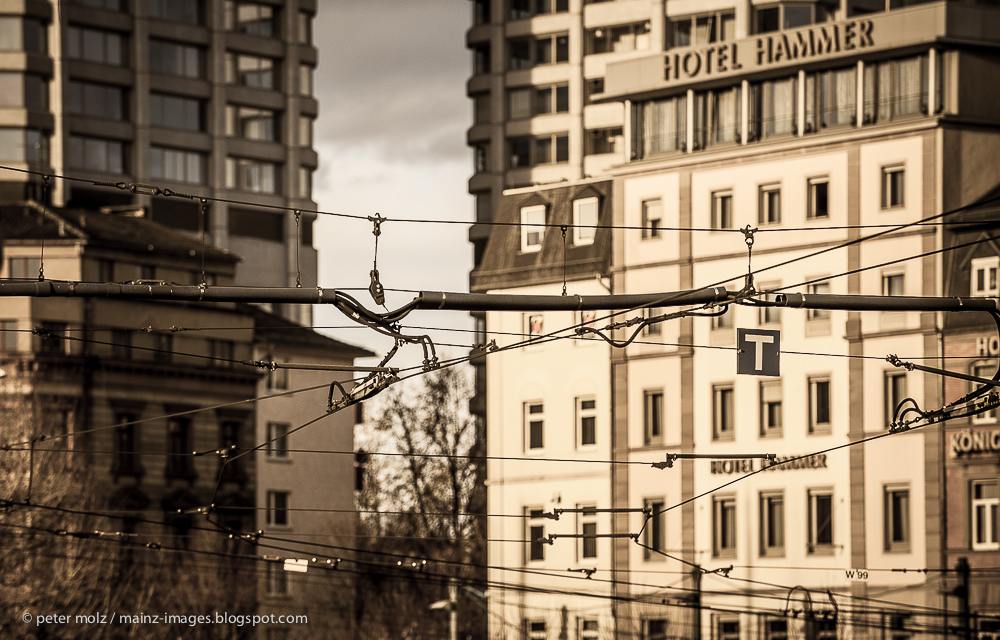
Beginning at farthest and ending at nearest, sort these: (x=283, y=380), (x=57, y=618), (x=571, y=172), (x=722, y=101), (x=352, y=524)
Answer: (x=571, y=172) → (x=283, y=380) → (x=352, y=524) → (x=722, y=101) → (x=57, y=618)

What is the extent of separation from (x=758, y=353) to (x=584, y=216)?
5151cm

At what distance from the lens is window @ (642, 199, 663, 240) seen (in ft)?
240

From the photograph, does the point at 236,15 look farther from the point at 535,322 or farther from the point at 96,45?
the point at 535,322

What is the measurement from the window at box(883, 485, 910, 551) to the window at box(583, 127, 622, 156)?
45.4m

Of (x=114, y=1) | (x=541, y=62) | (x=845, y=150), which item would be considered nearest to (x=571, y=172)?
(x=541, y=62)

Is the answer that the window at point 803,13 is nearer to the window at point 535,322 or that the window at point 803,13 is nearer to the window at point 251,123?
the window at point 535,322

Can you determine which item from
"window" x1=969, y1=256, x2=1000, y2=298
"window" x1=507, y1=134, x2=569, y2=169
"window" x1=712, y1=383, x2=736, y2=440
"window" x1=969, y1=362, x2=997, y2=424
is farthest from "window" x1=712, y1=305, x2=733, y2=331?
"window" x1=507, y1=134, x2=569, y2=169

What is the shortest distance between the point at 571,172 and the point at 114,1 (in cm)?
3024

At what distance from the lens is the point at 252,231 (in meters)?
118

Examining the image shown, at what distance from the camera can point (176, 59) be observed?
116875 millimetres

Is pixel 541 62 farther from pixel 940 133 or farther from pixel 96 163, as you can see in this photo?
pixel 940 133

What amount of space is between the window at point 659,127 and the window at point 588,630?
59.7ft

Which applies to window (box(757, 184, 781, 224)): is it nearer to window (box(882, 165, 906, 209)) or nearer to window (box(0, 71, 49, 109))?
window (box(882, 165, 906, 209))

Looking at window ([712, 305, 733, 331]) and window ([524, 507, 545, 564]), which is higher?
window ([712, 305, 733, 331])
